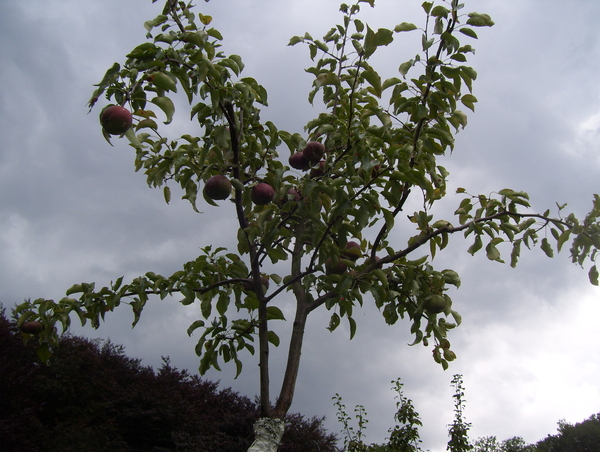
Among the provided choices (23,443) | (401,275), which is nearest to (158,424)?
(23,443)

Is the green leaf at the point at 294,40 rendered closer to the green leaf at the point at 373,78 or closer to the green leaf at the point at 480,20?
the green leaf at the point at 373,78

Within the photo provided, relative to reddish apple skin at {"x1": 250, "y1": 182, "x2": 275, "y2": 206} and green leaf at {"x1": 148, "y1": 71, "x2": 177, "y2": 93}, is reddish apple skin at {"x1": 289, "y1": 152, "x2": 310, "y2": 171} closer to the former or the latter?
reddish apple skin at {"x1": 250, "y1": 182, "x2": 275, "y2": 206}

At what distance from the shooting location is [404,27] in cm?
226

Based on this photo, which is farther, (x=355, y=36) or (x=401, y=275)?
(x=401, y=275)

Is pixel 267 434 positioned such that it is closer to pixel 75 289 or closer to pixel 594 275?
pixel 75 289

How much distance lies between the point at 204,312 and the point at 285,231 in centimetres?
78

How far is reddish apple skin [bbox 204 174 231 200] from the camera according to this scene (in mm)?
2465

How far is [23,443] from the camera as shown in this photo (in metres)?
7.88

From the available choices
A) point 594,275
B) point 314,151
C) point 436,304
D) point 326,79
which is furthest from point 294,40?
point 594,275

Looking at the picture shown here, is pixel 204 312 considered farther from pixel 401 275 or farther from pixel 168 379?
pixel 168 379

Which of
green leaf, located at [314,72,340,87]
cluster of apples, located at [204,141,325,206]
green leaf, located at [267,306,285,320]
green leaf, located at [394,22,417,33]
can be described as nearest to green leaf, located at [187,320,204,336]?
green leaf, located at [267,306,285,320]

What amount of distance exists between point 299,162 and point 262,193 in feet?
1.21

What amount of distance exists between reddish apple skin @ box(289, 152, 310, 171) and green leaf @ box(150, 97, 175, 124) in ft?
3.23

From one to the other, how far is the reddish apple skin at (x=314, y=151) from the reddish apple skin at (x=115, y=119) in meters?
1.10
